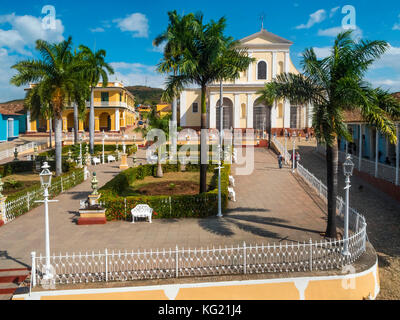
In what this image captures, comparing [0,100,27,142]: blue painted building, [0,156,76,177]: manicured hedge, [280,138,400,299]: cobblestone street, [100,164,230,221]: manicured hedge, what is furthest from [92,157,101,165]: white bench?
[0,100,27,142]: blue painted building

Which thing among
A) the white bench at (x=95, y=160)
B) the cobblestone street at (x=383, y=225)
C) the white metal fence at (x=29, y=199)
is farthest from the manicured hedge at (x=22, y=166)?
the cobblestone street at (x=383, y=225)

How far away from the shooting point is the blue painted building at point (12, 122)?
133ft

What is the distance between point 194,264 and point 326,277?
3.04 m

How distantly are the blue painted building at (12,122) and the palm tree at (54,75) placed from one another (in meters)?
23.4

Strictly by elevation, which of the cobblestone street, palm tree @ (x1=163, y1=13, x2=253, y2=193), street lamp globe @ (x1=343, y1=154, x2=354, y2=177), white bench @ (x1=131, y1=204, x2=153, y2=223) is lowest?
the cobblestone street

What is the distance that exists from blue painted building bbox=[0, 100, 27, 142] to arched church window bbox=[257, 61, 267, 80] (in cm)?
3165

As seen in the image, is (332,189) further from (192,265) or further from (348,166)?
(192,265)

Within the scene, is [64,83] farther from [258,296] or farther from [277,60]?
[277,60]

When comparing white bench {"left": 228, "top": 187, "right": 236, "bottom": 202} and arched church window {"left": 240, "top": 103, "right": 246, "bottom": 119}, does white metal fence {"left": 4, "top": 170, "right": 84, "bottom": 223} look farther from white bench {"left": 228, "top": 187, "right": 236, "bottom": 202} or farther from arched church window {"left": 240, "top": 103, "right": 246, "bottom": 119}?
arched church window {"left": 240, "top": 103, "right": 246, "bottom": 119}

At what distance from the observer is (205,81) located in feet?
48.2

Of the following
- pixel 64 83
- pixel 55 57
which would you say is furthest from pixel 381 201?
pixel 55 57

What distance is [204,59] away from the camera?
1399 centimetres

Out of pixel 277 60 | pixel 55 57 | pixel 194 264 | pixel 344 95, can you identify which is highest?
pixel 277 60

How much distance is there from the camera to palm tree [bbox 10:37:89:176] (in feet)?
64.5
